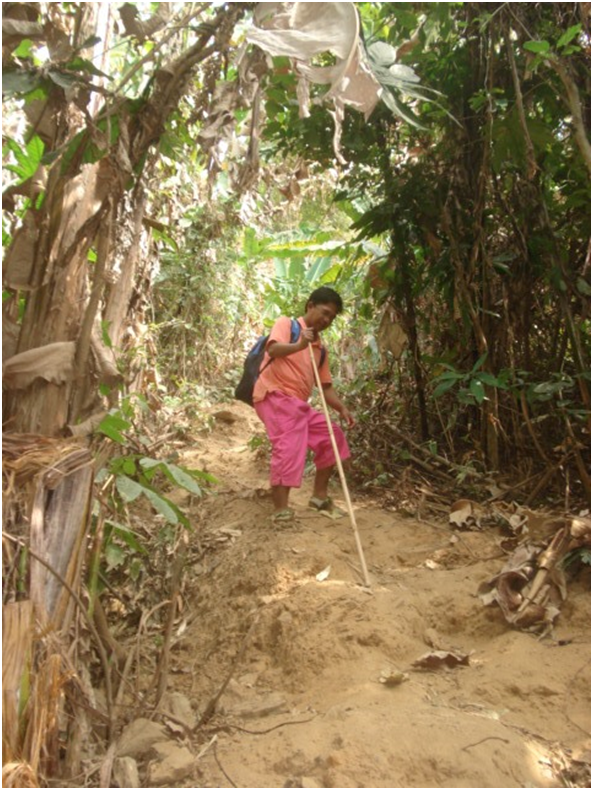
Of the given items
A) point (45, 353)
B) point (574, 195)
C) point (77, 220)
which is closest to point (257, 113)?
point (77, 220)

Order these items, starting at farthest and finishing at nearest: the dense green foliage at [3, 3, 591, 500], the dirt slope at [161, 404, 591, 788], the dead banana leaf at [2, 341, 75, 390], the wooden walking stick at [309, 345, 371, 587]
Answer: the wooden walking stick at [309, 345, 371, 587], the dense green foliage at [3, 3, 591, 500], the dead banana leaf at [2, 341, 75, 390], the dirt slope at [161, 404, 591, 788]

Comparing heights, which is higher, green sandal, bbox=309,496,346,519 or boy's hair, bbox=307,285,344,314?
boy's hair, bbox=307,285,344,314

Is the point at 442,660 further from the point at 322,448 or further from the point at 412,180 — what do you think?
the point at 412,180

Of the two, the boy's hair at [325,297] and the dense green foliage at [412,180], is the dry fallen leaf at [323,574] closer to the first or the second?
the dense green foliage at [412,180]

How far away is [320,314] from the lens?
429 cm

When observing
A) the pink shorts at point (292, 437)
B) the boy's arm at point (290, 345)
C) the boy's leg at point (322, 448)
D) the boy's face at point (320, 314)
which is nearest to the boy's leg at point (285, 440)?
the pink shorts at point (292, 437)

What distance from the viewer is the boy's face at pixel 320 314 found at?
169 inches

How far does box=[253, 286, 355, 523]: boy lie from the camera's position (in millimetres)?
4203

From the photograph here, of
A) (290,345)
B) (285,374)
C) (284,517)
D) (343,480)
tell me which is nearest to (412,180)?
(290,345)

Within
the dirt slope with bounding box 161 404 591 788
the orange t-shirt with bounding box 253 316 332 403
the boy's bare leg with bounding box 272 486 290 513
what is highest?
the orange t-shirt with bounding box 253 316 332 403

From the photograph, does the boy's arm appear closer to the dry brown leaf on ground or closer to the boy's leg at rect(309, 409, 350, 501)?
the boy's leg at rect(309, 409, 350, 501)

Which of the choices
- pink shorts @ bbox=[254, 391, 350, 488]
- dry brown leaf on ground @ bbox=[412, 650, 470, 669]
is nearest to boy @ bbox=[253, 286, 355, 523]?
pink shorts @ bbox=[254, 391, 350, 488]

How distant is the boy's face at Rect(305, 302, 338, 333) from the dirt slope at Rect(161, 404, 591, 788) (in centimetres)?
119

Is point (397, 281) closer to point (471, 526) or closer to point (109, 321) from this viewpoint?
point (471, 526)
